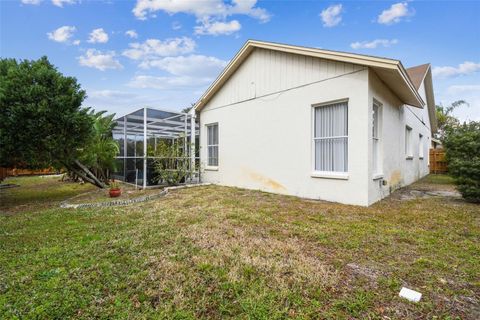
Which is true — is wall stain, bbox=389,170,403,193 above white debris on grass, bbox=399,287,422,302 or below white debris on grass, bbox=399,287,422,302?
above

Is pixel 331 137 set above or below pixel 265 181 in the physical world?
above

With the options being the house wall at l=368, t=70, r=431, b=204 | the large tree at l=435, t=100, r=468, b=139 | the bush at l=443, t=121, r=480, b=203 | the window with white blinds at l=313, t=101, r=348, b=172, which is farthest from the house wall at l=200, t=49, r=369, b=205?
the large tree at l=435, t=100, r=468, b=139

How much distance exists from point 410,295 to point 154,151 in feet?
32.3

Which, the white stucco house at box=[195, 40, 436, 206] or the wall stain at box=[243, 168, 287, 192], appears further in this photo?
the wall stain at box=[243, 168, 287, 192]

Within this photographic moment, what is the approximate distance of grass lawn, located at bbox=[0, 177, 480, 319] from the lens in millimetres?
2195

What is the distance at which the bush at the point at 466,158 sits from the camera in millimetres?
6656

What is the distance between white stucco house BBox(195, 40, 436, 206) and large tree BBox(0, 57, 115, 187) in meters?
5.09

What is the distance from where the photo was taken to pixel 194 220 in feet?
16.3

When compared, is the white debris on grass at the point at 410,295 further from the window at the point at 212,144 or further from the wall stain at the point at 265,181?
the window at the point at 212,144

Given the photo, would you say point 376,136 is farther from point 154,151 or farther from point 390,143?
point 154,151

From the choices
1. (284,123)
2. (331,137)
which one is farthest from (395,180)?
(284,123)

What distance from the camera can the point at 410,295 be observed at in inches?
92.2

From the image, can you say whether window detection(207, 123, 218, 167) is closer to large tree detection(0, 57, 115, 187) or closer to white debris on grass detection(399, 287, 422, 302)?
large tree detection(0, 57, 115, 187)

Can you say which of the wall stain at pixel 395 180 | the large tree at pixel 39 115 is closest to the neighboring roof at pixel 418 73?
the wall stain at pixel 395 180
